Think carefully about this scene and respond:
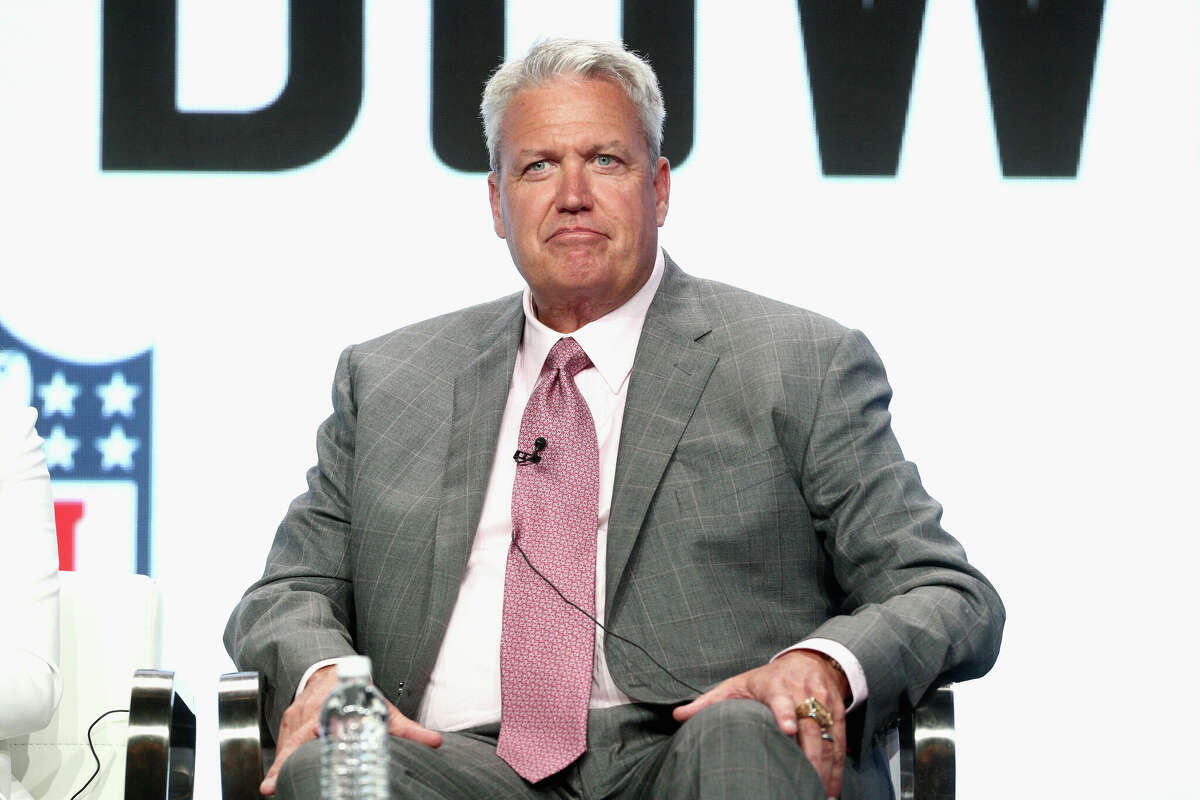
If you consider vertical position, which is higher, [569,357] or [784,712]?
[569,357]

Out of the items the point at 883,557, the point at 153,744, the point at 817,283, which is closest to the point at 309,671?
the point at 153,744

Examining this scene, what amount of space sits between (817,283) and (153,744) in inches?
82.5

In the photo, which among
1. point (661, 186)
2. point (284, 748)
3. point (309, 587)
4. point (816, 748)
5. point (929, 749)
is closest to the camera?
point (816, 748)

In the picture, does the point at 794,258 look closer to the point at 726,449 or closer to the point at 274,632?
the point at 726,449

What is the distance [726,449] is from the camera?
2.53 meters

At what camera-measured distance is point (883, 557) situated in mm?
2416

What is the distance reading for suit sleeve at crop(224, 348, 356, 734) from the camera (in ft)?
8.04

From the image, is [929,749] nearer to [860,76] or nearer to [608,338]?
[608,338]

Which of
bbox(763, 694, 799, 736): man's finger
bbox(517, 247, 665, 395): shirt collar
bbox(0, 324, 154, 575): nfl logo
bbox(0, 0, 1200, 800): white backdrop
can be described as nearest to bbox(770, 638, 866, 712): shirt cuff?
bbox(763, 694, 799, 736): man's finger

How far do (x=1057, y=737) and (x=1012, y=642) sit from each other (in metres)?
0.25

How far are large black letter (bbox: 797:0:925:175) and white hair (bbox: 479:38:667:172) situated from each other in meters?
1.12

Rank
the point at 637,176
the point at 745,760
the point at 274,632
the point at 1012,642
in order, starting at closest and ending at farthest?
the point at 745,760 < the point at 274,632 < the point at 637,176 < the point at 1012,642

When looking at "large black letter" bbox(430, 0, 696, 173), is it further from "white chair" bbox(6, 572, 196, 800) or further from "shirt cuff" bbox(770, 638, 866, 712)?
"shirt cuff" bbox(770, 638, 866, 712)

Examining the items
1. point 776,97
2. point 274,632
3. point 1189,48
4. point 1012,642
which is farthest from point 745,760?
point 1189,48
